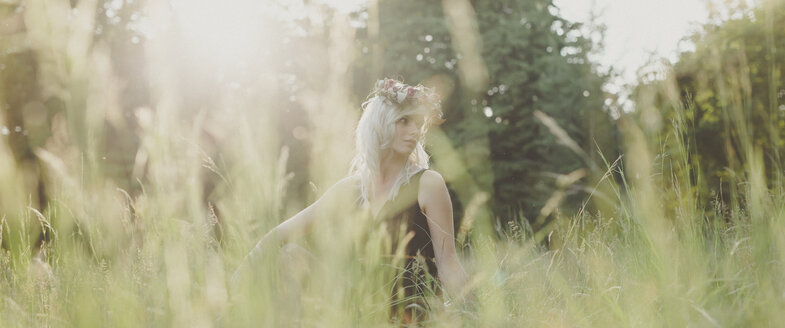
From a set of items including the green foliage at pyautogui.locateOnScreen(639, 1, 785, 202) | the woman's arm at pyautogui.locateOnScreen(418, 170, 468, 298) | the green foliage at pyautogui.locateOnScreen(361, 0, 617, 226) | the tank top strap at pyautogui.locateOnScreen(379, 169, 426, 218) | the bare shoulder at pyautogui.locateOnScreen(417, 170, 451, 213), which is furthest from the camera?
the green foliage at pyautogui.locateOnScreen(361, 0, 617, 226)

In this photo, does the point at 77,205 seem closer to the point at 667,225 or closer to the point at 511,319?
the point at 511,319

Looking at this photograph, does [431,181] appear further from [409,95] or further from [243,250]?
[243,250]

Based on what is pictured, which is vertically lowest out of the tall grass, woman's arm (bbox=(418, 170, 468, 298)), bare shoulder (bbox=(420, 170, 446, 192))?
woman's arm (bbox=(418, 170, 468, 298))

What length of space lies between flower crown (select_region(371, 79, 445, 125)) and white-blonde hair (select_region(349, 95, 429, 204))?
3 centimetres

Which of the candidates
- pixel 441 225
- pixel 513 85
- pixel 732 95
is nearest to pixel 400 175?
pixel 441 225

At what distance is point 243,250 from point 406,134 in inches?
70.1

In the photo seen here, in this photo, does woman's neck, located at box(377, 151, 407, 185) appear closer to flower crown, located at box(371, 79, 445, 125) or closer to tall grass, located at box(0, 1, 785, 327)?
flower crown, located at box(371, 79, 445, 125)

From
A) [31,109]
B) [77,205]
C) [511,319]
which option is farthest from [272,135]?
[31,109]

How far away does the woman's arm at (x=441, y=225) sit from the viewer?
249 cm

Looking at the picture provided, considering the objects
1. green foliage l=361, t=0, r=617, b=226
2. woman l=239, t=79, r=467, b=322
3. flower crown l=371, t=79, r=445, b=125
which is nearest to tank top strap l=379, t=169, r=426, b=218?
woman l=239, t=79, r=467, b=322

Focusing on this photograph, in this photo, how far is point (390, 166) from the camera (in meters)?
3.21

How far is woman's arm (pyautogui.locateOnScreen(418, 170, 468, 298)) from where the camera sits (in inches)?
98.2

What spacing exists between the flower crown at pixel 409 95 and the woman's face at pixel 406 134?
88 millimetres

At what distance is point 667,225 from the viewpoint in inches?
67.4
